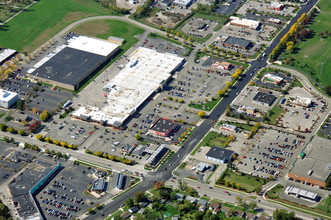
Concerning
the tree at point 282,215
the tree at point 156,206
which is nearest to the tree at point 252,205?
the tree at point 282,215

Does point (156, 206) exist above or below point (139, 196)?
below

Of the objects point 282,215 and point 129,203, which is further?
point 129,203

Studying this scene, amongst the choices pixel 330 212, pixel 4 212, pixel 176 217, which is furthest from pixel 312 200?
pixel 4 212

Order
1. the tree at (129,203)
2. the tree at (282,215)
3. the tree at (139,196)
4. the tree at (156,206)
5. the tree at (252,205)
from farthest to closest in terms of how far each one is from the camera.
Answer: the tree at (139,196) < the tree at (129,203) < the tree at (156,206) < the tree at (252,205) < the tree at (282,215)

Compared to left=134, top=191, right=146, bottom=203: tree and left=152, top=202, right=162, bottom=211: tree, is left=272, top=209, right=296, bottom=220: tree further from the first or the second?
left=134, top=191, right=146, bottom=203: tree

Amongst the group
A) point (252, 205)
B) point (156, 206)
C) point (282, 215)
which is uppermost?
point (282, 215)

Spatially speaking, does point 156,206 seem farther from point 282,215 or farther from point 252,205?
point 282,215

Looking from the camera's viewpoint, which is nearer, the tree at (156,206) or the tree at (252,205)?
the tree at (252,205)

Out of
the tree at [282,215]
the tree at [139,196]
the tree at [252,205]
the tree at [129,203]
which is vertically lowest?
the tree at [129,203]

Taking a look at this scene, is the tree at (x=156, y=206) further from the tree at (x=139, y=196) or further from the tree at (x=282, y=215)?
the tree at (x=282, y=215)

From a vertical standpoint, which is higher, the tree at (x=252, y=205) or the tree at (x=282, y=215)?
the tree at (x=282, y=215)

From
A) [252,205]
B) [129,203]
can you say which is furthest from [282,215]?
[129,203]

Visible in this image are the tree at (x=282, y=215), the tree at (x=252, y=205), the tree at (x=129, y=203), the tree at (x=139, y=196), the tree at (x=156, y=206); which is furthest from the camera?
the tree at (x=139, y=196)
